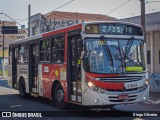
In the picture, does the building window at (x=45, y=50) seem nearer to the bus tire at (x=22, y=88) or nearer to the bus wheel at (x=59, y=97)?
the bus wheel at (x=59, y=97)

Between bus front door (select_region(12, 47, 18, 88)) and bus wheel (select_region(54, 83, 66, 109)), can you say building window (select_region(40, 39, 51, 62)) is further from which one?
bus front door (select_region(12, 47, 18, 88))

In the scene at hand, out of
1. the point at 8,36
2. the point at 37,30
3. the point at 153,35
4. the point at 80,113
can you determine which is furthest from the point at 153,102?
the point at 8,36

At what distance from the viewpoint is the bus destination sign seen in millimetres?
11586

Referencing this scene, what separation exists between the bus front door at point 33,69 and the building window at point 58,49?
7.78 ft

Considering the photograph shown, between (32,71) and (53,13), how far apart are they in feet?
138

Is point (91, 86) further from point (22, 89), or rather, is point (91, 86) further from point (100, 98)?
point (22, 89)

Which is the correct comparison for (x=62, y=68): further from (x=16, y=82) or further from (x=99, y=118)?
(x=16, y=82)

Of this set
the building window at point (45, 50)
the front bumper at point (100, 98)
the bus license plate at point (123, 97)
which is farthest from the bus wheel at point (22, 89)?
the bus license plate at point (123, 97)

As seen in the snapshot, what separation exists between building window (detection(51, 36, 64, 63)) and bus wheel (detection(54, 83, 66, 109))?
3.33 feet

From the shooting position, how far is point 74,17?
6016 centimetres

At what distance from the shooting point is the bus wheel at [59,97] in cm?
1315

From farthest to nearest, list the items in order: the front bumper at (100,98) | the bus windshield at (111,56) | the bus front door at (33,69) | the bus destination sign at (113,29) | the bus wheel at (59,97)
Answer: the bus front door at (33,69) → the bus wheel at (59,97) → the bus destination sign at (113,29) → the bus windshield at (111,56) → the front bumper at (100,98)

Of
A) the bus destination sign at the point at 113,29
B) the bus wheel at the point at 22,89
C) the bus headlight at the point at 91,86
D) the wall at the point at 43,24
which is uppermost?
the wall at the point at 43,24

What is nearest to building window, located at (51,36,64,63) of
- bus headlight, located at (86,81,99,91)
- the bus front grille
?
bus headlight, located at (86,81,99,91)
